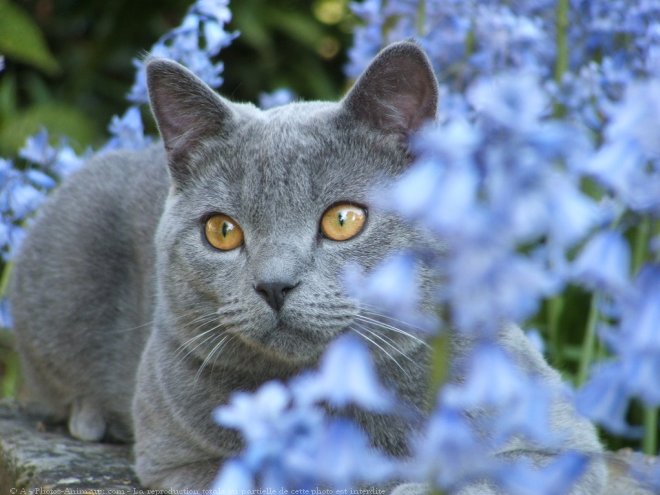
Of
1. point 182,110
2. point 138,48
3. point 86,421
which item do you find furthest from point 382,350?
point 138,48

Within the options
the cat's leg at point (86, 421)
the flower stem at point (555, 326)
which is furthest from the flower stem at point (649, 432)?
the cat's leg at point (86, 421)

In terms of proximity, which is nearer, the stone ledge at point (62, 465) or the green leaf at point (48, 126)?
the stone ledge at point (62, 465)

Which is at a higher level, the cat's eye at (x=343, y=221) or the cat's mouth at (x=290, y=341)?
the cat's eye at (x=343, y=221)

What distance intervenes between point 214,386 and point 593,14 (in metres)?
1.80

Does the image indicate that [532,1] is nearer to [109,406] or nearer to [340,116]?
[340,116]

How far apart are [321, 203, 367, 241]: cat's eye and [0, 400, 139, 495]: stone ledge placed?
76 centimetres

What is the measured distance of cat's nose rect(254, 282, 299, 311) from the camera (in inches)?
63.3

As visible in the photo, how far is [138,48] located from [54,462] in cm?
403

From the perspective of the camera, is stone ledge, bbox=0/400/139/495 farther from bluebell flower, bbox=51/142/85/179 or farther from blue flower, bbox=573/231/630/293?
blue flower, bbox=573/231/630/293

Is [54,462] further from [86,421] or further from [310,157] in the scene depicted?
[310,157]

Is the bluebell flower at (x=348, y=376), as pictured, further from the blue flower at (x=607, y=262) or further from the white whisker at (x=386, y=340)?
the white whisker at (x=386, y=340)

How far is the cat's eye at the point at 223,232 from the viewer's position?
184 centimetres

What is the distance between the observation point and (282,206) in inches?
68.6

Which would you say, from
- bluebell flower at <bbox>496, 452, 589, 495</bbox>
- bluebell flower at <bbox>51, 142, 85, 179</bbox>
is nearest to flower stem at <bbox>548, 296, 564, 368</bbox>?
bluebell flower at <bbox>51, 142, 85, 179</bbox>
